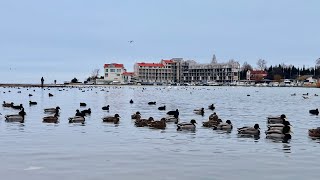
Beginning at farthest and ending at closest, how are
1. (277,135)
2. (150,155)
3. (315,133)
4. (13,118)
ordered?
(13,118) → (315,133) → (277,135) → (150,155)

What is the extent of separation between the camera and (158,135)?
3253 cm

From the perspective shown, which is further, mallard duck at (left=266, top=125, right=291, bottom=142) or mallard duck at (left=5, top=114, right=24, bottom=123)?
mallard duck at (left=5, top=114, right=24, bottom=123)

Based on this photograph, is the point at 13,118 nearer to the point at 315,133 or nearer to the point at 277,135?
the point at 277,135

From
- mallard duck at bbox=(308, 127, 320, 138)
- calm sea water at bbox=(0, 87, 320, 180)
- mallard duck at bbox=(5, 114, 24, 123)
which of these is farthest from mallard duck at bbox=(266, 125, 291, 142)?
mallard duck at bbox=(5, 114, 24, 123)

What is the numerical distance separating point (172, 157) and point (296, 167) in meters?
5.44

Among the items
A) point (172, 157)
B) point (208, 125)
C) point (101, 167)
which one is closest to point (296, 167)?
point (172, 157)

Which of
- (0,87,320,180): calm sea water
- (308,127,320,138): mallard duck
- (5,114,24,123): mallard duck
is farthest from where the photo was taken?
(5,114,24,123): mallard duck

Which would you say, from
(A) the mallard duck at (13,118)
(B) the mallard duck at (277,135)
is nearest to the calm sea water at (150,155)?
(B) the mallard duck at (277,135)

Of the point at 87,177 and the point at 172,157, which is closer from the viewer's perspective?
the point at 87,177

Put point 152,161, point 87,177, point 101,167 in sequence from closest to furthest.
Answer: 1. point 87,177
2. point 101,167
3. point 152,161

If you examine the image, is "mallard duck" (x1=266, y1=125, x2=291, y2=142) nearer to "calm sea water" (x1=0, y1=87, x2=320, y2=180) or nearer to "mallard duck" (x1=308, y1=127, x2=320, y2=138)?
"calm sea water" (x1=0, y1=87, x2=320, y2=180)

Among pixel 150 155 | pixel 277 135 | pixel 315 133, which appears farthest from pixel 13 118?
pixel 315 133

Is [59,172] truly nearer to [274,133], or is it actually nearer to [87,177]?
[87,177]

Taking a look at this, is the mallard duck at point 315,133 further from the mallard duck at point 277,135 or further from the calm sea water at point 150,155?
the mallard duck at point 277,135
